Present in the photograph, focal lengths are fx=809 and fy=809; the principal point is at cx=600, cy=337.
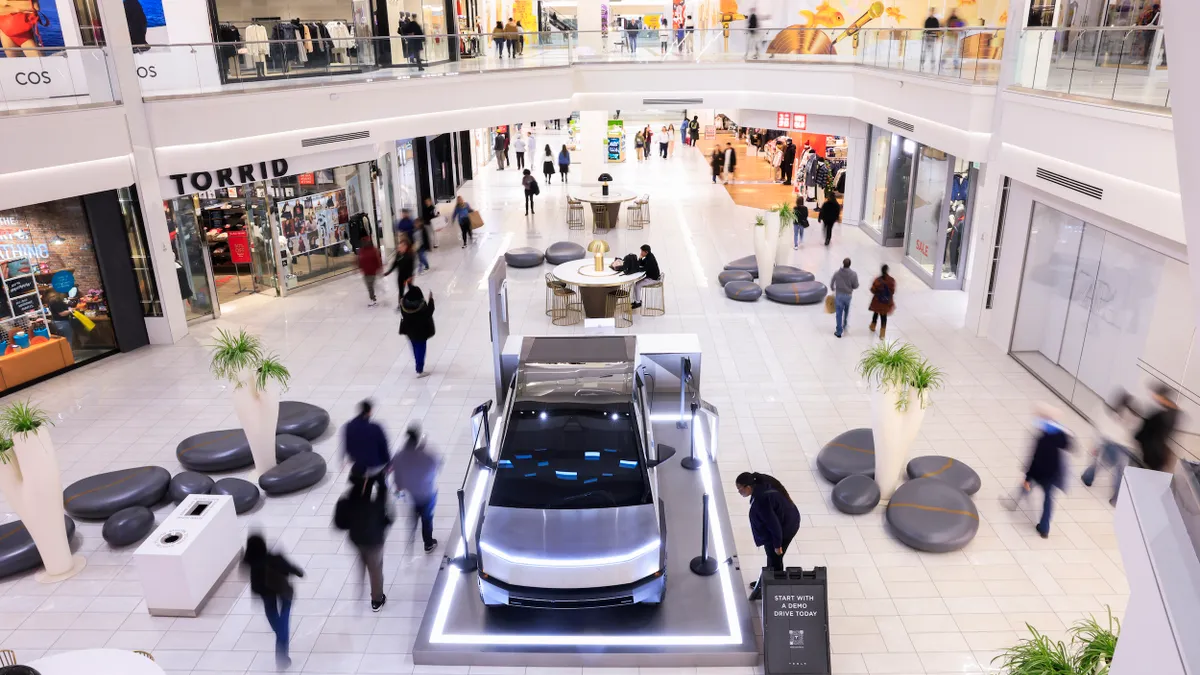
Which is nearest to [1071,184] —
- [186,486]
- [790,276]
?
[790,276]

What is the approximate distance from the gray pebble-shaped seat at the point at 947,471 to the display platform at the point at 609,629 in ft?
8.65

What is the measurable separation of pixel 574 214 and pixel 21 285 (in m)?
12.7

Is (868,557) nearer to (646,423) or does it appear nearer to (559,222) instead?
(646,423)

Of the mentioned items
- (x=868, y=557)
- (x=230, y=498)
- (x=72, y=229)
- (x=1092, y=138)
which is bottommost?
(x=868, y=557)

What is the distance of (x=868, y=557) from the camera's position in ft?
26.1

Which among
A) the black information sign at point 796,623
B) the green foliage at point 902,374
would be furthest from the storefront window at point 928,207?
the black information sign at point 796,623

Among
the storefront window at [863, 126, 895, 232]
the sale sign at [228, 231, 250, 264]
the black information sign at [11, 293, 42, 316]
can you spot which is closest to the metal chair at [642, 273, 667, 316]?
the storefront window at [863, 126, 895, 232]

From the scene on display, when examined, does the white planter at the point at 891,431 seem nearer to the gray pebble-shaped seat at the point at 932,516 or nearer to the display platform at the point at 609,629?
the gray pebble-shaped seat at the point at 932,516

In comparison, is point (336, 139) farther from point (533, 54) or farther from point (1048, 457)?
point (1048, 457)

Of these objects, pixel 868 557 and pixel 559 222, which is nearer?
pixel 868 557

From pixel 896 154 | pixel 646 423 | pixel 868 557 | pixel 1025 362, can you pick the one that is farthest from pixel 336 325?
pixel 896 154

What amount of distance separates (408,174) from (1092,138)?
1597cm

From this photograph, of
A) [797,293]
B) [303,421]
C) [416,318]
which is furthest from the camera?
[797,293]

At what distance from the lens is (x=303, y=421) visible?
10359mm
